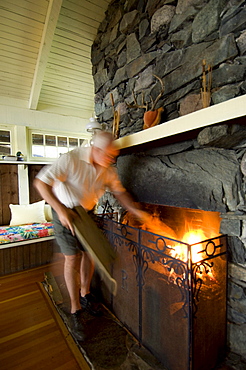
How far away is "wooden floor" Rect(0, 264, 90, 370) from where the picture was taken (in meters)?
1.29

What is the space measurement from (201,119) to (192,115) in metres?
0.06

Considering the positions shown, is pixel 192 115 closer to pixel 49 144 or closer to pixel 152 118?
pixel 152 118

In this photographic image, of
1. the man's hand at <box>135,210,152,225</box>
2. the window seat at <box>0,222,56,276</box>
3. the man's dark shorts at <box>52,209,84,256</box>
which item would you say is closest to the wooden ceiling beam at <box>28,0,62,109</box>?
the window seat at <box>0,222,56,276</box>

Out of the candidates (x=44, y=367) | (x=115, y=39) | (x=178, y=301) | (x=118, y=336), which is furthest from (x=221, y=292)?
(x=115, y=39)

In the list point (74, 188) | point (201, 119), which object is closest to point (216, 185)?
point (201, 119)

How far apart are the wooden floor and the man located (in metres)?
0.13

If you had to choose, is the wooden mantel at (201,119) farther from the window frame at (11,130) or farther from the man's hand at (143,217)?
the window frame at (11,130)

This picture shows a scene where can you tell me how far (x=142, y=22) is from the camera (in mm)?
1848

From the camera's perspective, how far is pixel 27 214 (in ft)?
10.4

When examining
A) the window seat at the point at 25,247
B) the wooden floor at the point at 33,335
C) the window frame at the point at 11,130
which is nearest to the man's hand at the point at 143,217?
the wooden floor at the point at 33,335

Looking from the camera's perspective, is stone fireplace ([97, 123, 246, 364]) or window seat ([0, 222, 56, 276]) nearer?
stone fireplace ([97, 123, 246, 364])

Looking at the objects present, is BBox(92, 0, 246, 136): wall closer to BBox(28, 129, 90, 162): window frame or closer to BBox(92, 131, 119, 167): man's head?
BBox(92, 131, 119, 167): man's head

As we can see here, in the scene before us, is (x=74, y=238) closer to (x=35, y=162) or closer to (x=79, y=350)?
(x=79, y=350)

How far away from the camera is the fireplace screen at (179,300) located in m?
1.06
